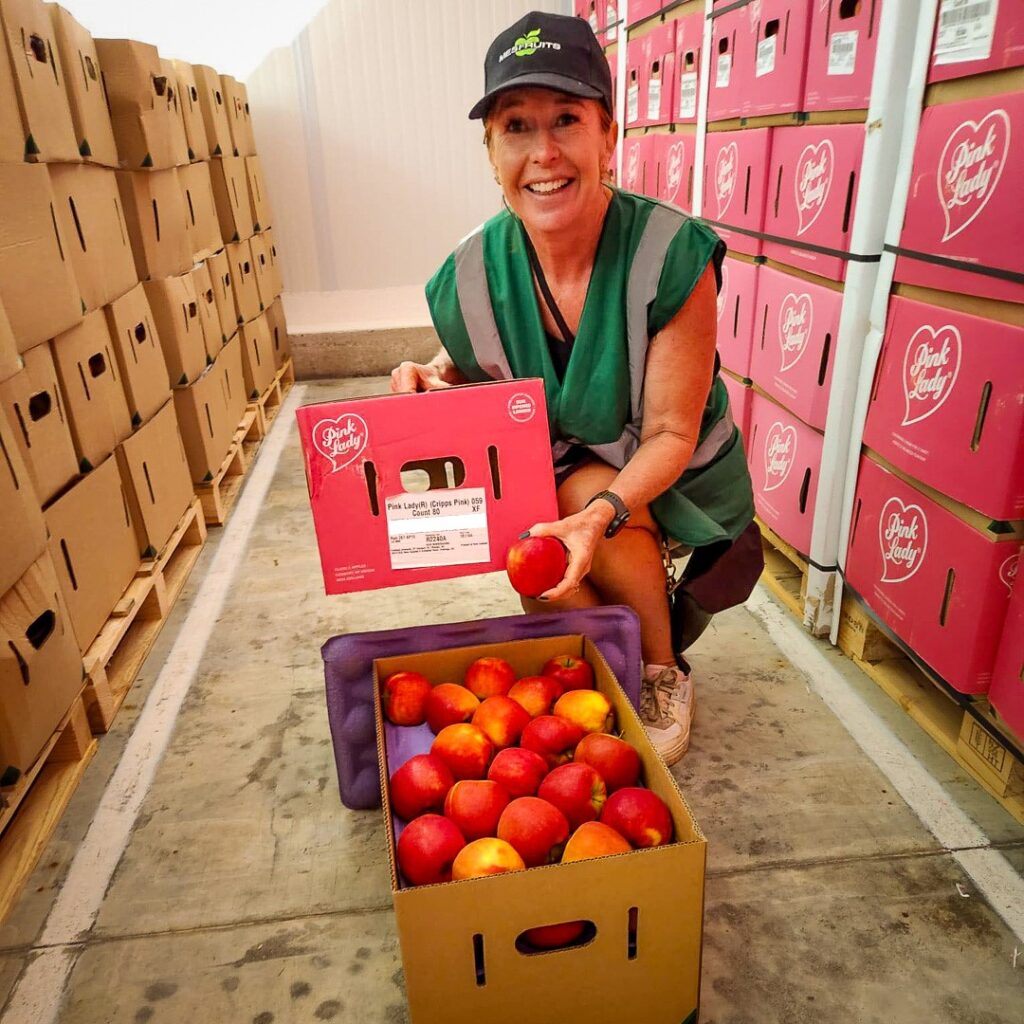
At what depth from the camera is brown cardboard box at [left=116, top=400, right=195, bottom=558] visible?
2.38 metres

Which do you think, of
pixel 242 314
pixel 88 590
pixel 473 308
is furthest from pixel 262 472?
pixel 473 308

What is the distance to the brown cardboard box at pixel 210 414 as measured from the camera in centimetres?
296

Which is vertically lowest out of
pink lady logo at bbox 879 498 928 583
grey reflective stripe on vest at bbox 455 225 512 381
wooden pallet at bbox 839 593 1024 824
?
wooden pallet at bbox 839 593 1024 824

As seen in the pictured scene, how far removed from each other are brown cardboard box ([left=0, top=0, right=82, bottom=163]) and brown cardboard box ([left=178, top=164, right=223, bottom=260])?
986 millimetres

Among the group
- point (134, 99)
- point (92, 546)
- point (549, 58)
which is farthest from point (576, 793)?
point (134, 99)

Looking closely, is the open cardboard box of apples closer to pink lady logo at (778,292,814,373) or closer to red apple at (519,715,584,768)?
red apple at (519,715,584,768)

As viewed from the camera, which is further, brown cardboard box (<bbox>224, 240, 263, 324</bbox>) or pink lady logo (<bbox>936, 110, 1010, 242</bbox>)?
brown cardboard box (<bbox>224, 240, 263, 324</bbox>)

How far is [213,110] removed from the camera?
370 cm

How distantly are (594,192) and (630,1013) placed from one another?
1.42 meters

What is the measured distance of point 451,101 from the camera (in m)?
4.98

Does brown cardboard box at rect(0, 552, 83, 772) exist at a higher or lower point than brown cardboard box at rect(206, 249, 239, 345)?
lower

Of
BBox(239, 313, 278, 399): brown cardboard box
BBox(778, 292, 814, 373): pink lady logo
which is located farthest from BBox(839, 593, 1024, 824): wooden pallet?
BBox(239, 313, 278, 399): brown cardboard box

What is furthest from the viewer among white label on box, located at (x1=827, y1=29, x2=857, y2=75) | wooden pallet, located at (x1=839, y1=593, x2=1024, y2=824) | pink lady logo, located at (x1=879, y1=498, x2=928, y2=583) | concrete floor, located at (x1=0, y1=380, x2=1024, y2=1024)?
white label on box, located at (x1=827, y1=29, x2=857, y2=75)

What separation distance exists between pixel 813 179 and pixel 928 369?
0.70 meters
